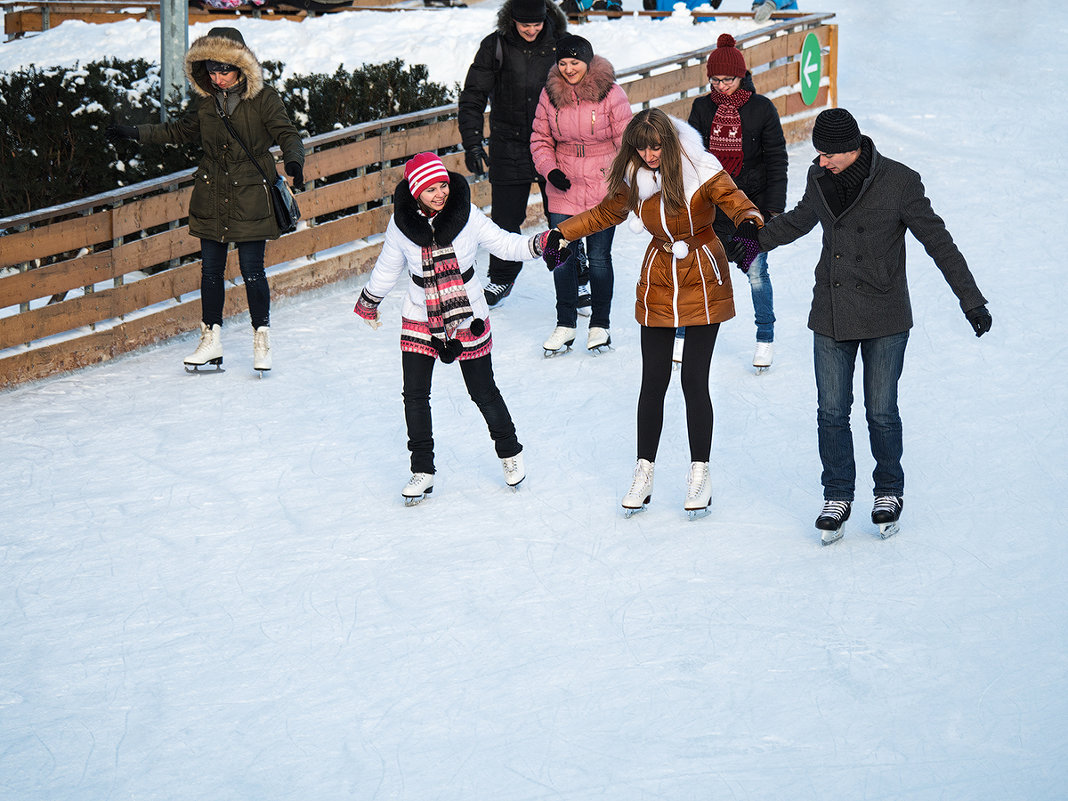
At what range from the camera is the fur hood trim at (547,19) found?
6903 millimetres

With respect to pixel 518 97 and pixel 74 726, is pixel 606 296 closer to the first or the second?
pixel 518 97

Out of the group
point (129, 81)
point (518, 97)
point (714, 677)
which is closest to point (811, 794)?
point (714, 677)

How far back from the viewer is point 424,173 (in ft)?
15.4

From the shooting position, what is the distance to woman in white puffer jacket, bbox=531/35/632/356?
21.0 feet

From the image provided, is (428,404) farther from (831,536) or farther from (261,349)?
(261,349)

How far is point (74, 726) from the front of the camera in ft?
12.4

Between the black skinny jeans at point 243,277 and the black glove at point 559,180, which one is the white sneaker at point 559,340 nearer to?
the black glove at point 559,180

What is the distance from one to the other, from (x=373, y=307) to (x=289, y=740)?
1.89m

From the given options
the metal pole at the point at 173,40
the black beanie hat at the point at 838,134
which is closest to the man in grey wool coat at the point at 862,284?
the black beanie hat at the point at 838,134

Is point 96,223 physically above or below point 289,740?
above

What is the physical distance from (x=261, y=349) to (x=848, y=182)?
11.0 feet

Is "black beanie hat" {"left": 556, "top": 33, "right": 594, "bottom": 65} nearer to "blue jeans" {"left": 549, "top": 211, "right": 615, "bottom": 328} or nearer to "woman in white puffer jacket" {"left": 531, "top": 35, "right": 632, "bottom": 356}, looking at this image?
"woman in white puffer jacket" {"left": 531, "top": 35, "right": 632, "bottom": 356}

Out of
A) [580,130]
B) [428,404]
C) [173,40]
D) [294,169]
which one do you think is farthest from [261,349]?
[173,40]

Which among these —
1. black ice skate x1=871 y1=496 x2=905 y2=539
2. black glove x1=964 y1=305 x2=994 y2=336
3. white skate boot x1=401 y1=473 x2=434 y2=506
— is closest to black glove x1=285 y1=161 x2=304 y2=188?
white skate boot x1=401 y1=473 x2=434 y2=506
